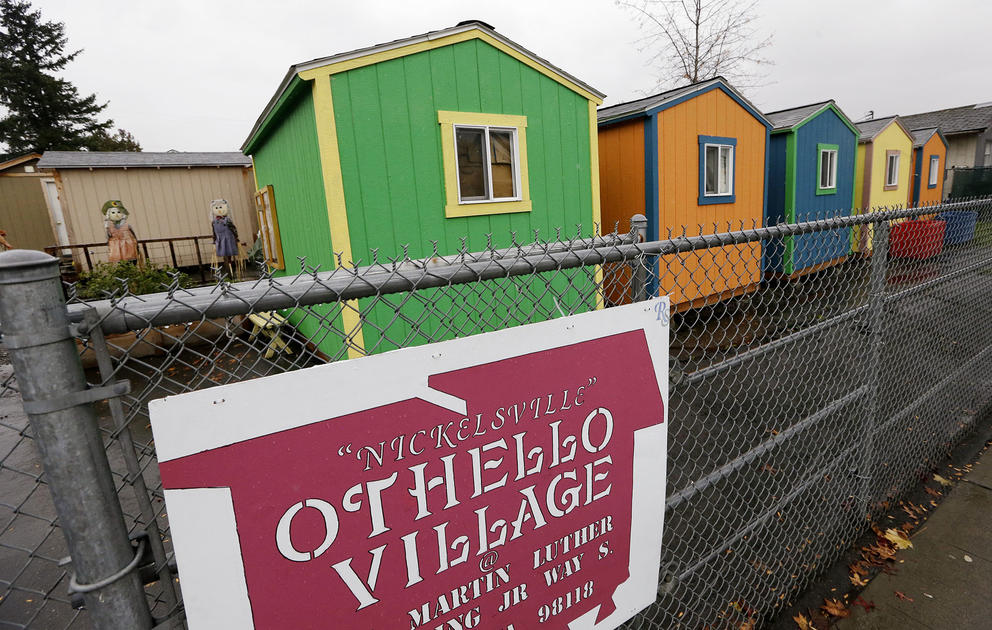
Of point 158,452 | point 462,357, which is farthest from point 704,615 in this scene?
point 158,452

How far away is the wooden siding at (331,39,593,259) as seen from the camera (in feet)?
18.2

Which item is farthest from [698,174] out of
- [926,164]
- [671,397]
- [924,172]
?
[926,164]

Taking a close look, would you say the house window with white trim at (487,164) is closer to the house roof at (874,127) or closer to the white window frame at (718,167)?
the white window frame at (718,167)

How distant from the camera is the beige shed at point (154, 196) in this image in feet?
42.1

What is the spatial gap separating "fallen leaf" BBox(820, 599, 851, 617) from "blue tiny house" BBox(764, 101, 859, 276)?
915cm

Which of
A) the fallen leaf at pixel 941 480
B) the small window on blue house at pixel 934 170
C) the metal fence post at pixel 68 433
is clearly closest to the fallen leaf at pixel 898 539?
the fallen leaf at pixel 941 480

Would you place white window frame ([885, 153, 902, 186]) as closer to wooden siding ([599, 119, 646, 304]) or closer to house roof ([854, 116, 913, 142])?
house roof ([854, 116, 913, 142])

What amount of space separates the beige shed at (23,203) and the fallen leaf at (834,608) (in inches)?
823

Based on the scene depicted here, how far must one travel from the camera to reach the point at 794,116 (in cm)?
1130

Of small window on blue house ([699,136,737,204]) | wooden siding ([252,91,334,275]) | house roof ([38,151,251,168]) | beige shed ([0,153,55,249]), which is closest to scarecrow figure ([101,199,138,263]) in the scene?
house roof ([38,151,251,168])

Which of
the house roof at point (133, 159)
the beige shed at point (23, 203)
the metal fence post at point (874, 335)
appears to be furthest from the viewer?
the beige shed at point (23, 203)

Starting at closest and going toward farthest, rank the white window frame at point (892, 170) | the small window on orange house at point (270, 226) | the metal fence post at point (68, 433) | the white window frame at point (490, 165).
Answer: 1. the metal fence post at point (68, 433)
2. the white window frame at point (490, 165)
3. the small window on orange house at point (270, 226)
4. the white window frame at point (892, 170)

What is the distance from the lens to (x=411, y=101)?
5.79 m

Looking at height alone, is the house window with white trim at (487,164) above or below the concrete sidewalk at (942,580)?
above
